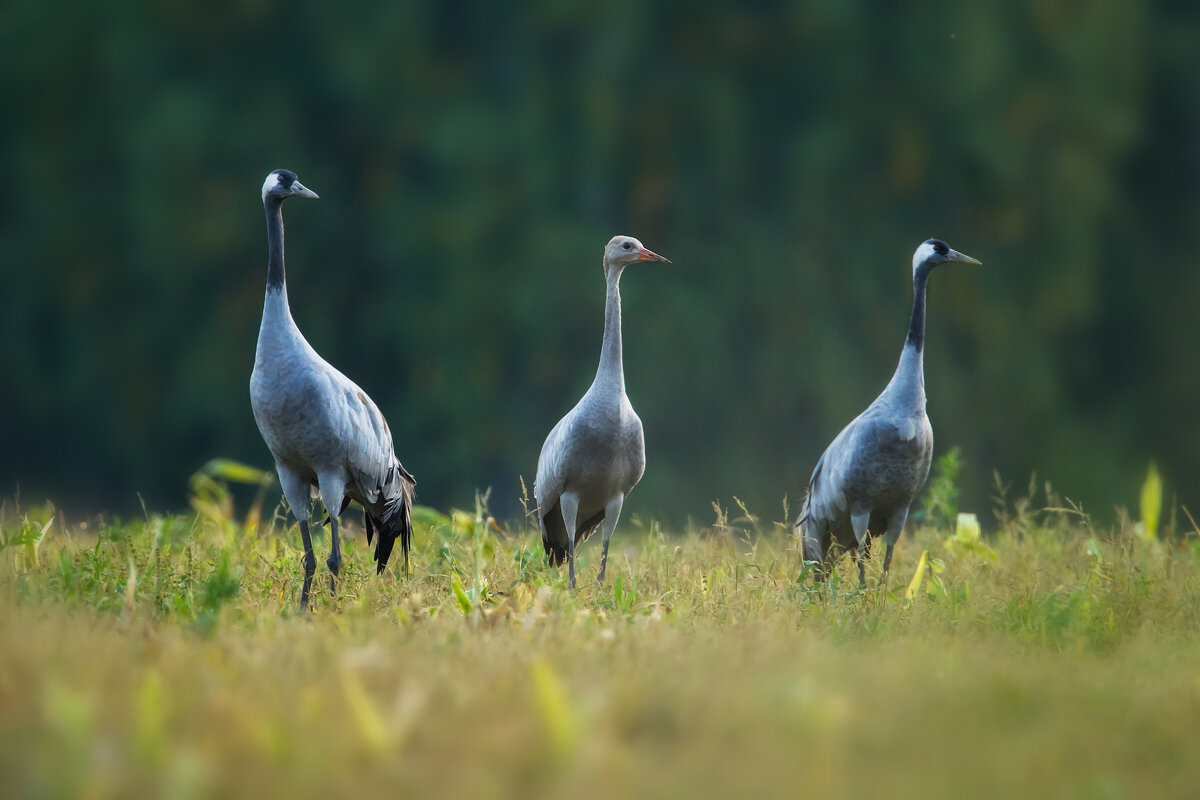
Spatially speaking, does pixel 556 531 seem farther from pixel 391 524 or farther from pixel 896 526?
pixel 896 526

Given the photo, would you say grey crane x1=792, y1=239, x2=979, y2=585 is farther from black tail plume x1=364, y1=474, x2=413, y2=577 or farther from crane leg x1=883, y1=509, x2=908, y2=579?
black tail plume x1=364, y1=474, x2=413, y2=577

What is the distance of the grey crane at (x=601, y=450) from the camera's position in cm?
557

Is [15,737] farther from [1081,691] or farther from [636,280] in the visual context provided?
[636,280]

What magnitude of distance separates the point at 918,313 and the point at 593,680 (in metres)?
3.12

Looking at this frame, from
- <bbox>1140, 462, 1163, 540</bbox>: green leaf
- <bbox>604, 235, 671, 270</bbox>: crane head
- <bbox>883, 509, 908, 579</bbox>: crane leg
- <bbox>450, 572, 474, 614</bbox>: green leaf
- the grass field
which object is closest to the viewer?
the grass field

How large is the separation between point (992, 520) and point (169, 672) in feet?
27.9

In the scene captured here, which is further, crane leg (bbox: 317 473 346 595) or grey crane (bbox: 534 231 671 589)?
grey crane (bbox: 534 231 671 589)

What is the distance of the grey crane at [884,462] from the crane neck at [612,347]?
3.56 feet

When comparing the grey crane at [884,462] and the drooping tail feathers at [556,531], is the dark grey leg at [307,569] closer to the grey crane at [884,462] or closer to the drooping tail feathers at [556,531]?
the drooping tail feathers at [556,531]

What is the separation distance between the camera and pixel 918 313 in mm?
5578

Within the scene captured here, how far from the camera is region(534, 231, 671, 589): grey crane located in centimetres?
557

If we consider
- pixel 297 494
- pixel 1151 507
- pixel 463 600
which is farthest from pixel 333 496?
pixel 1151 507

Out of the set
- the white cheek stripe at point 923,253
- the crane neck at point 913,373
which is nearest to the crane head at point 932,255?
the white cheek stripe at point 923,253

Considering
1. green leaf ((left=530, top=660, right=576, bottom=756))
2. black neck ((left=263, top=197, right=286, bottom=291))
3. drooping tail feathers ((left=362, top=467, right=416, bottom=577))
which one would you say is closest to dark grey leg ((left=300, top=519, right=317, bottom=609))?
drooping tail feathers ((left=362, top=467, right=416, bottom=577))
